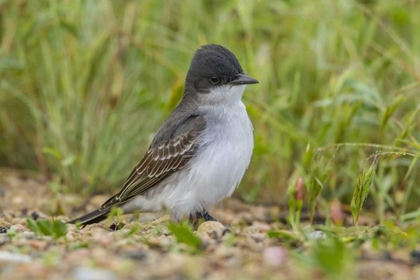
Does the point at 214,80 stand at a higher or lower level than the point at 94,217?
higher

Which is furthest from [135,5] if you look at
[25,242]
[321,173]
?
[25,242]

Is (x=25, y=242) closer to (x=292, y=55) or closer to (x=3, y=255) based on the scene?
(x=3, y=255)

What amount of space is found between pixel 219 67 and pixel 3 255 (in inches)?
128

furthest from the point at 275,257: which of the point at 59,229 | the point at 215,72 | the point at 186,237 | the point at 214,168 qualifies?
the point at 215,72

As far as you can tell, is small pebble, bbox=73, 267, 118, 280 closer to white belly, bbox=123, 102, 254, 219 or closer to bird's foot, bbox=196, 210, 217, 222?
white belly, bbox=123, 102, 254, 219

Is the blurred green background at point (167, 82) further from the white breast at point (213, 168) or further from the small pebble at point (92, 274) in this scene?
the small pebble at point (92, 274)

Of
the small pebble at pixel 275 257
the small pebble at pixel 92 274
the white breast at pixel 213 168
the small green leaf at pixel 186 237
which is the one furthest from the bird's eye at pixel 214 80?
the small pebble at pixel 92 274

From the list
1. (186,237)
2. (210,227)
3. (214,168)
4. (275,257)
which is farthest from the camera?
(214,168)

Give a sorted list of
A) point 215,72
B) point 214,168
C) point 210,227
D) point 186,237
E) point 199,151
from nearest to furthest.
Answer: point 186,237 < point 210,227 < point 214,168 < point 199,151 < point 215,72

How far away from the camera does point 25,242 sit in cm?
447

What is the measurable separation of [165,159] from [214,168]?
0.53 meters

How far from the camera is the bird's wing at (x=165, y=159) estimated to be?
654cm

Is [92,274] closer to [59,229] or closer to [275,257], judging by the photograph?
[275,257]

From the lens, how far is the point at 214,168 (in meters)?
6.31
